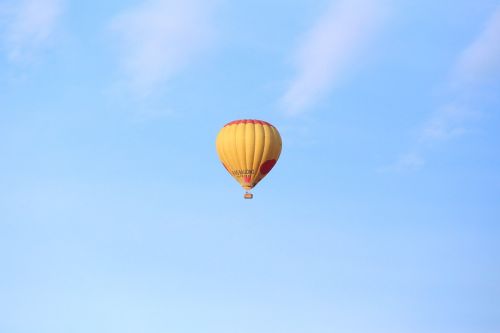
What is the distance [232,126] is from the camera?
101438mm

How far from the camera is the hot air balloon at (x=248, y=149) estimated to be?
3959 inches

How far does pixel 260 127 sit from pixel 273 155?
9.81 ft

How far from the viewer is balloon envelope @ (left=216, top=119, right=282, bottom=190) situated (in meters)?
101

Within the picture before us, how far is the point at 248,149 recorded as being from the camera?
10062 centimetres

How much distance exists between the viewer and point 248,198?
103 m

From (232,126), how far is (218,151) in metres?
3.01

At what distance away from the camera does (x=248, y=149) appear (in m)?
101

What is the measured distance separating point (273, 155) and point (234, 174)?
4017 mm

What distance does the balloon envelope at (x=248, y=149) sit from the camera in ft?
330

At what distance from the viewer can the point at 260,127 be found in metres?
101

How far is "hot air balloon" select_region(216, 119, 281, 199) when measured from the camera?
101 m

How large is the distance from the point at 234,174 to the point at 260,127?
5.15 meters

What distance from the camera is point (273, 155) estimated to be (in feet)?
335
